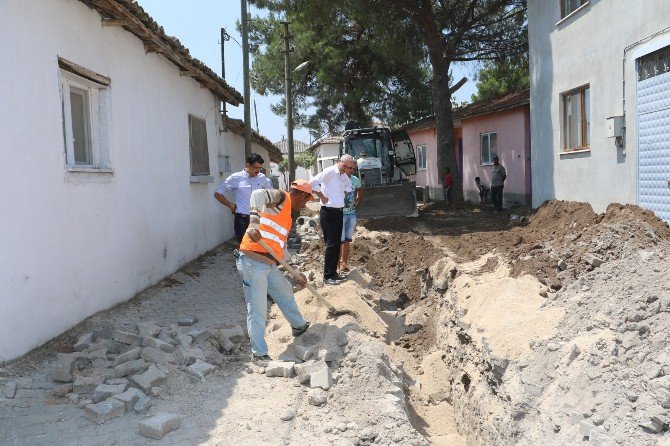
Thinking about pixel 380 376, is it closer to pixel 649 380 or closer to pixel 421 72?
pixel 649 380

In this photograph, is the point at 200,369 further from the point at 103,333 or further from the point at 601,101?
the point at 601,101

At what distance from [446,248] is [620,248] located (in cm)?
411

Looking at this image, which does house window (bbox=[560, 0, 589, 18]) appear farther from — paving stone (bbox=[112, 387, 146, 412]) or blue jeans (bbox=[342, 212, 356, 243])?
paving stone (bbox=[112, 387, 146, 412])

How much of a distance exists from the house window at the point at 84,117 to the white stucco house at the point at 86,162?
0.01 m

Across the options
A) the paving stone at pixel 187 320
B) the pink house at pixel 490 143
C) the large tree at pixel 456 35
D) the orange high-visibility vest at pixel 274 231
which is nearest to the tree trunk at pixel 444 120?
the large tree at pixel 456 35

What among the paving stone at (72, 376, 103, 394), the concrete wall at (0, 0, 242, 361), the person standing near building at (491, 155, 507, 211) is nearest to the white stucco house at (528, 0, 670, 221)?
the person standing near building at (491, 155, 507, 211)

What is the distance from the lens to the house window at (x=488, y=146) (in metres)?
18.9

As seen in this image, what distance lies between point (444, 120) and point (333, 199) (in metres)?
11.5

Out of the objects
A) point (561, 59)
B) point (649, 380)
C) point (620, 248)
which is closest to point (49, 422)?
point (649, 380)

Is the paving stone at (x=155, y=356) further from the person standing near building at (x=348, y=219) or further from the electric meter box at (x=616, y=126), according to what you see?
the electric meter box at (x=616, y=126)

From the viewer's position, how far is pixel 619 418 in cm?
386

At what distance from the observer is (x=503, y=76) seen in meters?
26.0

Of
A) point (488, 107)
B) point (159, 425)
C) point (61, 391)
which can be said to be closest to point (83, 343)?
point (61, 391)

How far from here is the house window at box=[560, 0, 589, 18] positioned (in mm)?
11070
